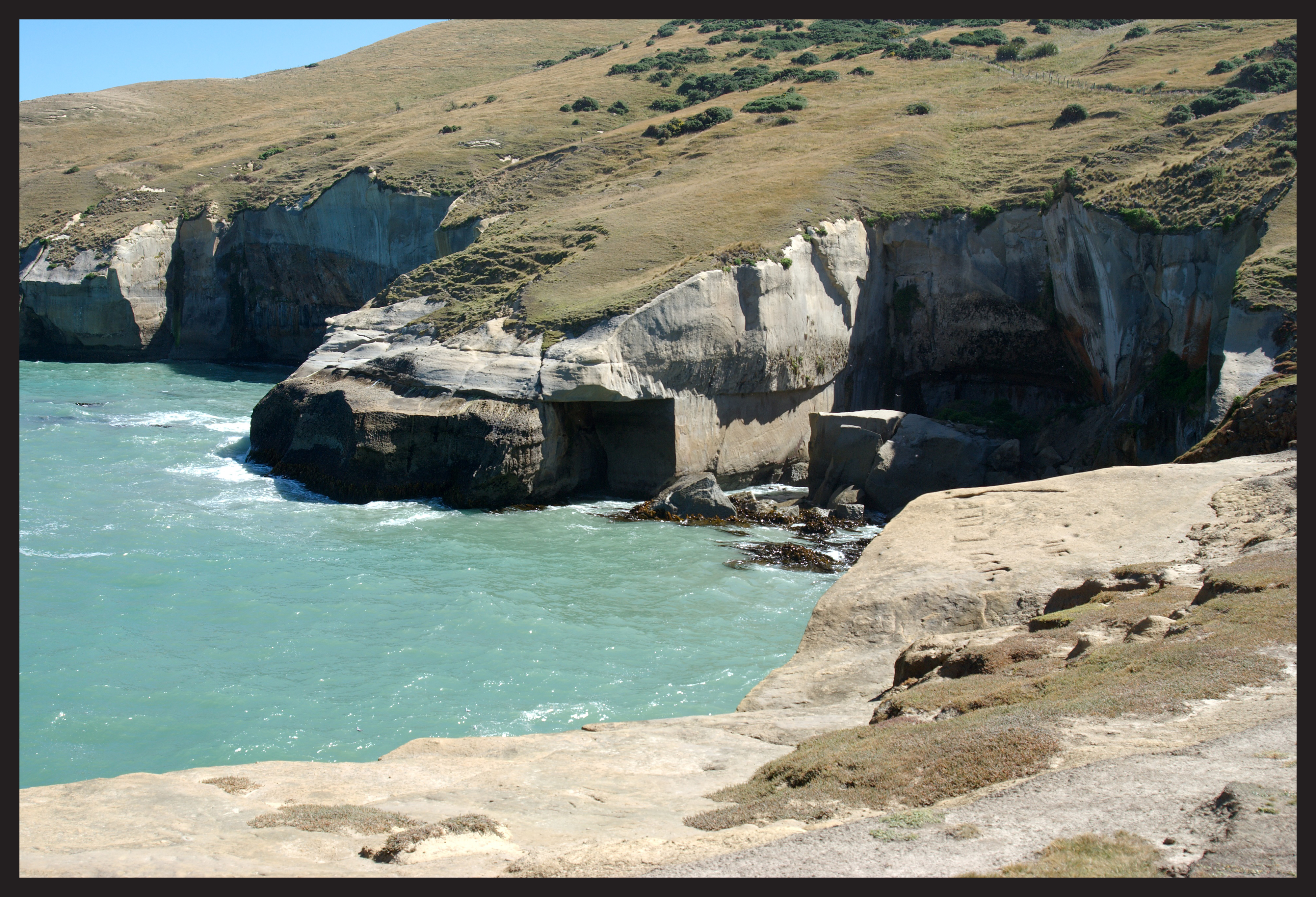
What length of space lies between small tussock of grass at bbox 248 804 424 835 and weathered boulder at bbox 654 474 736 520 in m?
19.9

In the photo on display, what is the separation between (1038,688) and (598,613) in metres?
10.8

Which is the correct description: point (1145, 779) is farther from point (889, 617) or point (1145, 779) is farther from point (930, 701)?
point (889, 617)

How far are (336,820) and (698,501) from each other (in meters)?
20.4

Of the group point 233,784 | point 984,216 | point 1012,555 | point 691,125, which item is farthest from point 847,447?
point 691,125

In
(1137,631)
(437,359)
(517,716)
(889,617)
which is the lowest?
(517,716)

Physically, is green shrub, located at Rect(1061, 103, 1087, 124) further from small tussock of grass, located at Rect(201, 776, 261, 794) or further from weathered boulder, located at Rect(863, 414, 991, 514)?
small tussock of grass, located at Rect(201, 776, 261, 794)

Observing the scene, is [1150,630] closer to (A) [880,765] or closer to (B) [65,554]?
(A) [880,765]

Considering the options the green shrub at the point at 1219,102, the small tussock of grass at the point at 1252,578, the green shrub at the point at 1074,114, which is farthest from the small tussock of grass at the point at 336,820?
the green shrub at the point at 1074,114

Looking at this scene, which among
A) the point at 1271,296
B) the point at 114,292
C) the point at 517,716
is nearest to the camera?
the point at 517,716

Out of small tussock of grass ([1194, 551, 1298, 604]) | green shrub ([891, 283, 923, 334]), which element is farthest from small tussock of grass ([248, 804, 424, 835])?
green shrub ([891, 283, 923, 334])

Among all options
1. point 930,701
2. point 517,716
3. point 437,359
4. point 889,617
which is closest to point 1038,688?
point 930,701

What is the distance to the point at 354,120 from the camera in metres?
73.9

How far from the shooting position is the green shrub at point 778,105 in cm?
5244

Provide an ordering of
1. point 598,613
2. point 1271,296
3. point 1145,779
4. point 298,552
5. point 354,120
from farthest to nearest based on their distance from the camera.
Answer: point 354,120
point 1271,296
point 298,552
point 598,613
point 1145,779
